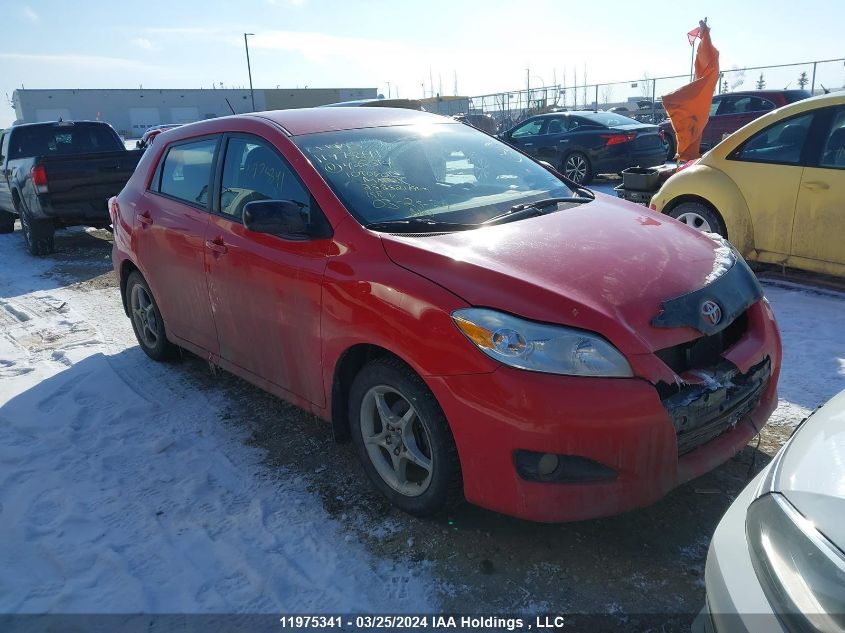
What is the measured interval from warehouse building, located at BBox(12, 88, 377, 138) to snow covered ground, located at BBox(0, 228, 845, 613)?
61454 mm

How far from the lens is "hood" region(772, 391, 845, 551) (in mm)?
1523

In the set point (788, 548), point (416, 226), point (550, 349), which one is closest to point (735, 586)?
point (788, 548)

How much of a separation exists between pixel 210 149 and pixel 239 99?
76.7 meters

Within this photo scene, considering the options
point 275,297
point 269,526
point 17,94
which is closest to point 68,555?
point 269,526

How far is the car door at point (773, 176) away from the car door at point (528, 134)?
29.2ft

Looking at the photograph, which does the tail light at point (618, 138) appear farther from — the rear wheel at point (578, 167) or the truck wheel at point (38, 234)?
the truck wheel at point (38, 234)

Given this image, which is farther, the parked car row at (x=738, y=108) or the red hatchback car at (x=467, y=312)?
the parked car row at (x=738, y=108)

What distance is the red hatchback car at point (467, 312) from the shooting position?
2408 millimetres

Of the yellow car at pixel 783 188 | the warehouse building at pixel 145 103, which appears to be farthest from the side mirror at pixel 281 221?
the warehouse building at pixel 145 103

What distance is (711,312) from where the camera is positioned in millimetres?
2676

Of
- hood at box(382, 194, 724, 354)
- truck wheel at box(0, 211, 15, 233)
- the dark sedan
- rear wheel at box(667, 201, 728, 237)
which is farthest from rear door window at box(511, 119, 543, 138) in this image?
hood at box(382, 194, 724, 354)

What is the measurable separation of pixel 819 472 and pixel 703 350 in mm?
1074

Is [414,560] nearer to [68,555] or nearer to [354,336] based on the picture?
[354,336]

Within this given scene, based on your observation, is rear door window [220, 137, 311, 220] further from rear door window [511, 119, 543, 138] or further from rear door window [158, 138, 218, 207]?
rear door window [511, 119, 543, 138]
